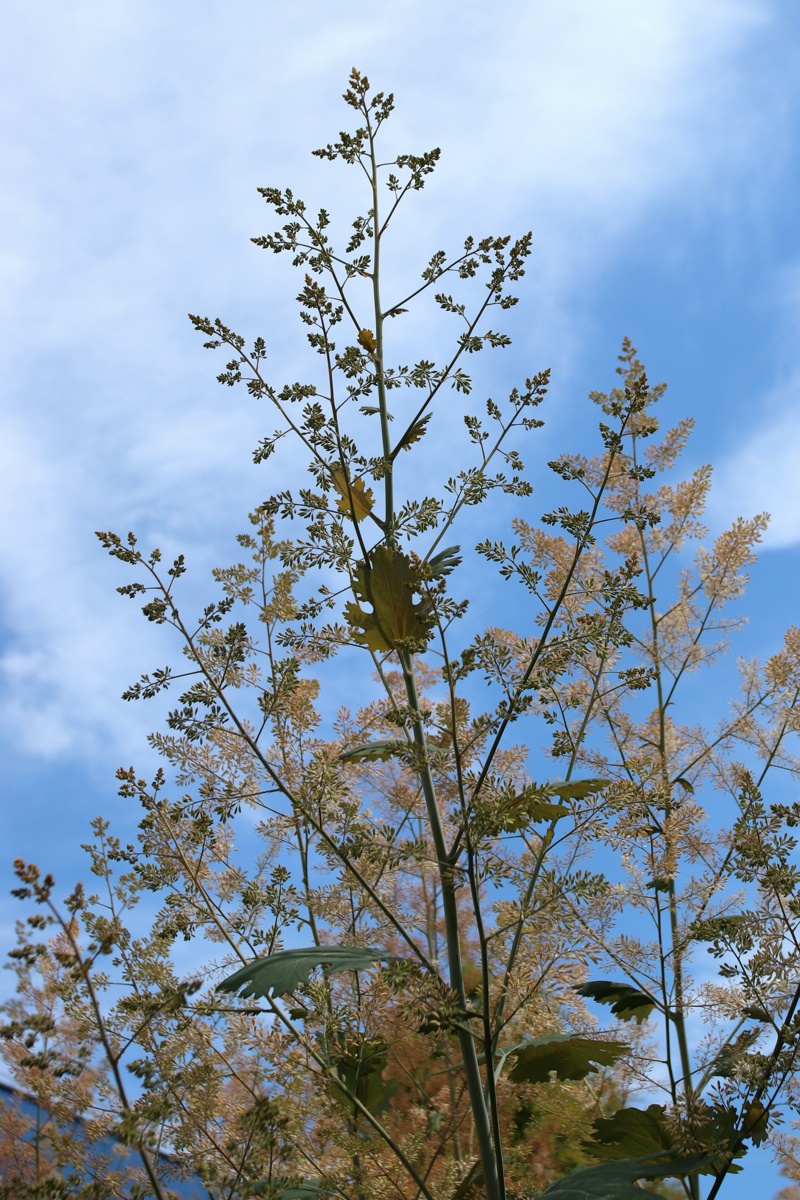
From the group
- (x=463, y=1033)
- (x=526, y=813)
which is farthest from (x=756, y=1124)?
(x=526, y=813)

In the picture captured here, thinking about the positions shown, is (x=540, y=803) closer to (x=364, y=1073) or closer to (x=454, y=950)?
(x=454, y=950)

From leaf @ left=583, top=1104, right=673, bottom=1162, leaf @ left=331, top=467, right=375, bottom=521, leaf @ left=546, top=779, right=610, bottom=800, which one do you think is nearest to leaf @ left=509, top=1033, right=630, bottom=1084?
leaf @ left=583, top=1104, right=673, bottom=1162

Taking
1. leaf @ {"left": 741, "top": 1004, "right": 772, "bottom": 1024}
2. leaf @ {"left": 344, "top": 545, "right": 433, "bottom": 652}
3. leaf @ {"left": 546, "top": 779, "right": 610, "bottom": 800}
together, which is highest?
leaf @ {"left": 344, "top": 545, "right": 433, "bottom": 652}

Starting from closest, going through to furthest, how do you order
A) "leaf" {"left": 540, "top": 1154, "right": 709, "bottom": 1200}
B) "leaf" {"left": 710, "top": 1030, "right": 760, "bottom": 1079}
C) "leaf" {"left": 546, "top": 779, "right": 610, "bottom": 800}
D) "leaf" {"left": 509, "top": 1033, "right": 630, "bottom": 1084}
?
"leaf" {"left": 540, "top": 1154, "right": 709, "bottom": 1200} < "leaf" {"left": 710, "top": 1030, "right": 760, "bottom": 1079} < "leaf" {"left": 546, "top": 779, "right": 610, "bottom": 800} < "leaf" {"left": 509, "top": 1033, "right": 630, "bottom": 1084}

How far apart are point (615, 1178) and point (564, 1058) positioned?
0.63 m

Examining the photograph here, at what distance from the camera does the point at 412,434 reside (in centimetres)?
252

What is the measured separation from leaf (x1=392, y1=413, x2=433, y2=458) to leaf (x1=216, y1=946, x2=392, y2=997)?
3.69ft

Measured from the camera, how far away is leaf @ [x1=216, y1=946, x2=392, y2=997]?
76.3 inches

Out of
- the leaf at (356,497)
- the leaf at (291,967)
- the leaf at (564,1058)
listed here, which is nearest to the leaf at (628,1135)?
the leaf at (564,1058)

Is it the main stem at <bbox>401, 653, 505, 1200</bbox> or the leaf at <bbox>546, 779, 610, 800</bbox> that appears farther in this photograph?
the leaf at <bbox>546, 779, 610, 800</bbox>

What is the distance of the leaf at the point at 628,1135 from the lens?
2607mm

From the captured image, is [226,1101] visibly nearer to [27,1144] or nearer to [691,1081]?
[27,1144]

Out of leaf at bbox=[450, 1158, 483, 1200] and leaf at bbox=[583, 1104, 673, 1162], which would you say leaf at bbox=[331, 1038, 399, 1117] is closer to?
leaf at bbox=[450, 1158, 483, 1200]

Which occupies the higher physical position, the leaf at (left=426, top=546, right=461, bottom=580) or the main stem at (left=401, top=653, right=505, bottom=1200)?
the leaf at (left=426, top=546, right=461, bottom=580)
